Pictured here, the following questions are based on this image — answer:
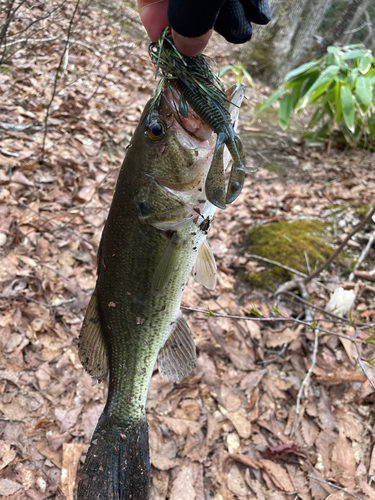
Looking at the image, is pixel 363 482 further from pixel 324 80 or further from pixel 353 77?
pixel 353 77

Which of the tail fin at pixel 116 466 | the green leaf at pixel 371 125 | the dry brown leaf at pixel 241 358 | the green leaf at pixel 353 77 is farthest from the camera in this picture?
the green leaf at pixel 371 125

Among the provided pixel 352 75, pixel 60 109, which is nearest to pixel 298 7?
pixel 352 75

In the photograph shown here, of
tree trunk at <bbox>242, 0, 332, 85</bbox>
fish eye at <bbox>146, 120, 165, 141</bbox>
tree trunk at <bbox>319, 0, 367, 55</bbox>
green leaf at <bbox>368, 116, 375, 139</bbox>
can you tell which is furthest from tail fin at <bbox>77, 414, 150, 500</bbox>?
tree trunk at <bbox>319, 0, 367, 55</bbox>

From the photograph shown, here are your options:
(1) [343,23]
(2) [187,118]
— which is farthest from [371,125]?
(1) [343,23]

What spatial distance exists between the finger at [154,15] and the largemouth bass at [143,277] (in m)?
0.36

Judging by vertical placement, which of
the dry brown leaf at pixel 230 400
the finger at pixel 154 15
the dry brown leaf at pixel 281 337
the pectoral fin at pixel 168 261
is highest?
the finger at pixel 154 15

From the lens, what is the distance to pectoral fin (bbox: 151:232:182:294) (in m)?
1.67

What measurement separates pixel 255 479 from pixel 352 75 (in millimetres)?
5387

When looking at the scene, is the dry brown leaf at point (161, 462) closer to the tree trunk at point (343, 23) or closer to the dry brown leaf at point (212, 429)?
the dry brown leaf at point (212, 429)

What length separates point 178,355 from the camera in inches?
77.4

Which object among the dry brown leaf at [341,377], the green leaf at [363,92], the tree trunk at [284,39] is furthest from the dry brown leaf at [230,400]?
the tree trunk at [284,39]

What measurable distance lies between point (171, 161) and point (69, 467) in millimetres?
2059

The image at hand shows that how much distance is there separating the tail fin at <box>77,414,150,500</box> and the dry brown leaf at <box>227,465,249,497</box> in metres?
0.99

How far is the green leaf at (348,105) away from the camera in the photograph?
530 cm
